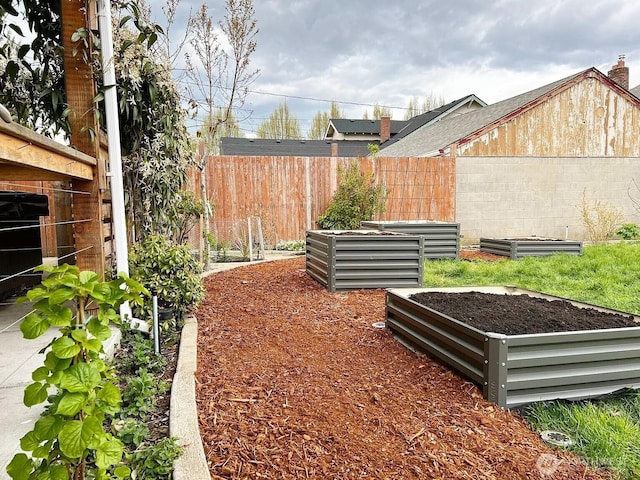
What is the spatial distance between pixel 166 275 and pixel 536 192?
1077cm

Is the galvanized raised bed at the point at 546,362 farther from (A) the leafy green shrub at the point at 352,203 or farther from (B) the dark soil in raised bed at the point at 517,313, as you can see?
(A) the leafy green shrub at the point at 352,203

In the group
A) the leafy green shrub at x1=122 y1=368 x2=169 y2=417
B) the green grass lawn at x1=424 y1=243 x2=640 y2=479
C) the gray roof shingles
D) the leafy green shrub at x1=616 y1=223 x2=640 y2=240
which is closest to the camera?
the green grass lawn at x1=424 y1=243 x2=640 y2=479

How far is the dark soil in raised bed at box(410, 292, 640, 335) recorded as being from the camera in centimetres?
265

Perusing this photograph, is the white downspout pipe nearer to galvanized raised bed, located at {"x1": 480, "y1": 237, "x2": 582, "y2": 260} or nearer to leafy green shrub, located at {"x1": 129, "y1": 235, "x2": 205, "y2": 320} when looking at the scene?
leafy green shrub, located at {"x1": 129, "y1": 235, "x2": 205, "y2": 320}

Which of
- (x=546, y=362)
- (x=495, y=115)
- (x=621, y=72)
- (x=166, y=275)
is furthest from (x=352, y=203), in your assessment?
(x=621, y=72)

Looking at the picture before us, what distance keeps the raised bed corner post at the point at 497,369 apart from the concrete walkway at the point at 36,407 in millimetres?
1468

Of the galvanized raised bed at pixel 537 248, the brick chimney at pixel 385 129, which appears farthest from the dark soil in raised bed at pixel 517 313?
the brick chimney at pixel 385 129

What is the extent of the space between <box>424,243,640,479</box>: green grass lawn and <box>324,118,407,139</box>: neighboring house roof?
67.6ft

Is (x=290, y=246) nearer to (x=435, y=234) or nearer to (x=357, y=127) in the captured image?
(x=435, y=234)

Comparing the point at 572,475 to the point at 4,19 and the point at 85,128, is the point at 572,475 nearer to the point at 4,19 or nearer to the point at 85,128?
Answer: the point at 85,128

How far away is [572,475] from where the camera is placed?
177cm

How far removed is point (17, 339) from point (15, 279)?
1650 mm

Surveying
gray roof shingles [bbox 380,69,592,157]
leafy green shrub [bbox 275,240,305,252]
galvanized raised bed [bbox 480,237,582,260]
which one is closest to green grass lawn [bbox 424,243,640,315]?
galvanized raised bed [bbox 480,237,582,260]

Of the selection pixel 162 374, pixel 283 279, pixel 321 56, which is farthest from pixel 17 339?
pixel 321 56
